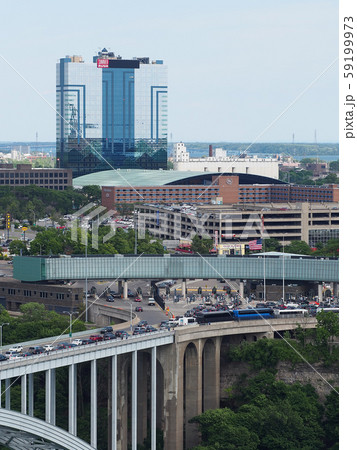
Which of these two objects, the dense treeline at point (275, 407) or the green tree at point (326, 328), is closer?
the dense treeline at point (275, 407)

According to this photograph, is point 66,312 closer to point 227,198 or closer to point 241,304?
point 241,304

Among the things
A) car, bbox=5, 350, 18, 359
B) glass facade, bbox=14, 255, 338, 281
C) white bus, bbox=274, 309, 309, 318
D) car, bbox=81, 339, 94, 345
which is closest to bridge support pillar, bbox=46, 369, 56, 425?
car, bbox=5, 350, 18, 359

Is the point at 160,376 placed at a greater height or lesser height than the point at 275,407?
greater

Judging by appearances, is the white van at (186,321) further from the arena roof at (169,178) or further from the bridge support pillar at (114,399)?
the arena roof at (169,178)

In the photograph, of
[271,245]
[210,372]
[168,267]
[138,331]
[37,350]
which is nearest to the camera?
[37,350]

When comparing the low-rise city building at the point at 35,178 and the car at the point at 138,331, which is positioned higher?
the low-rise city building at the point at 35,178

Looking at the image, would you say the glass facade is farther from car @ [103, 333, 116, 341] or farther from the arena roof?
the arena roof

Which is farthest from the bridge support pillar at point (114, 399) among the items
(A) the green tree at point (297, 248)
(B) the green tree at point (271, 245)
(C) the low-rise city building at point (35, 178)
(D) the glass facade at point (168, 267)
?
(C) the low-rise city building at point (35, 178)

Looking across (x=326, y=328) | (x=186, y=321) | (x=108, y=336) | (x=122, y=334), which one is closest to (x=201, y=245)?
(x=186, y=321)

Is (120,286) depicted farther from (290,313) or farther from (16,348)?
(16,348)

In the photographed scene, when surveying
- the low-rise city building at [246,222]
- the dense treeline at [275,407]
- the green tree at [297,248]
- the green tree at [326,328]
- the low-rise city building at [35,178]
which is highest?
the low-rise city building at [35,178]
